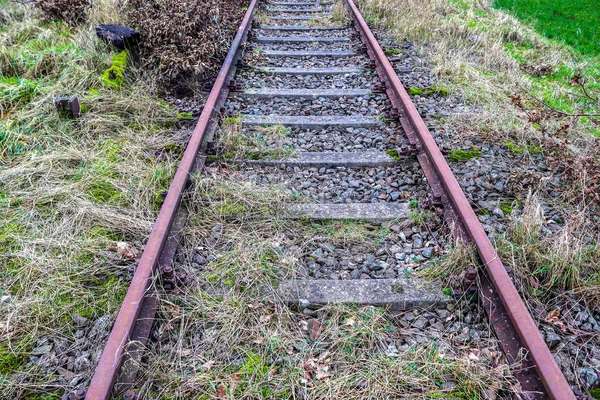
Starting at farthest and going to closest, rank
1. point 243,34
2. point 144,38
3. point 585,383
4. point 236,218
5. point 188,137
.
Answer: point 243,34 → point 144,38 → point 188,137 → point 236,218 → point 585,383

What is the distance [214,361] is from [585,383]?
1916mm

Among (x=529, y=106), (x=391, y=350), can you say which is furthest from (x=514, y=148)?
(x=391, y=350)

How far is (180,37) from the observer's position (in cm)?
532

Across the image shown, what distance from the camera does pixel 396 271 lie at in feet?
9.36

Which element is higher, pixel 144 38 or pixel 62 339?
pixel 144 38

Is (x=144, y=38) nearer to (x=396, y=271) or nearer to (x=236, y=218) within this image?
(x=236, y=218)

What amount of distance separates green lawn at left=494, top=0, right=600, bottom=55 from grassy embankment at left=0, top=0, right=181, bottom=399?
8.48m

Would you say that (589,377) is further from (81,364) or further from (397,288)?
(81,364)

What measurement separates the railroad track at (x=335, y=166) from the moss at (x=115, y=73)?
1119 millimetres

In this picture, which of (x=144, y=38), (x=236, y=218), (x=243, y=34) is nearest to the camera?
(x=236, y=218)

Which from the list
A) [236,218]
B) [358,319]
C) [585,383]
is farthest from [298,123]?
[585,383]

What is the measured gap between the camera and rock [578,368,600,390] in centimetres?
220

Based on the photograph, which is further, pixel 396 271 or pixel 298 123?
pixel 298 123

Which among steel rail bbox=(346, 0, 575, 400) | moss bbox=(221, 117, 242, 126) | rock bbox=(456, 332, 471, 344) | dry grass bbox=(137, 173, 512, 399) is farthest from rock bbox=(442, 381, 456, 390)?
moss bbox=(221, 117, 242, 126)
